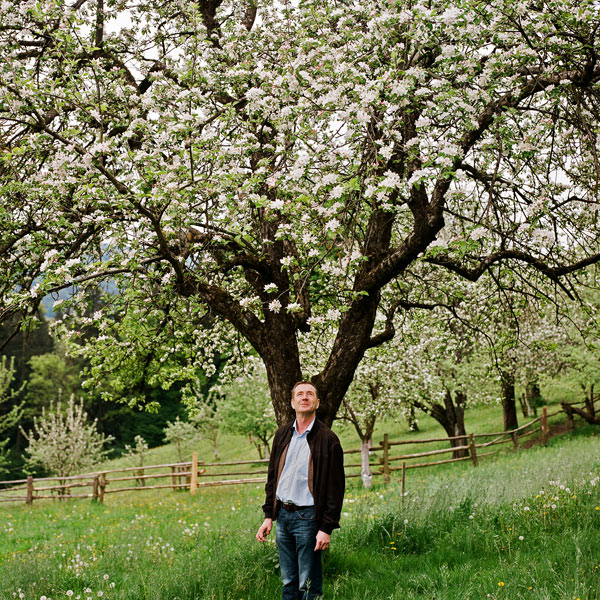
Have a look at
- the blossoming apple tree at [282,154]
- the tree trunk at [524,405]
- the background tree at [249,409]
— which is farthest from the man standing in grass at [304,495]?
the tree trunk at [524,405]

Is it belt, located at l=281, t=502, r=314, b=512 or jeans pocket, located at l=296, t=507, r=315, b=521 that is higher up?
belt, located at l=281, t=502, r=314, b=512

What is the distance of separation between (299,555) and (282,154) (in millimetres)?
4202

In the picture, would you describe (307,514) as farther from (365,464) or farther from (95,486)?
(95,486)

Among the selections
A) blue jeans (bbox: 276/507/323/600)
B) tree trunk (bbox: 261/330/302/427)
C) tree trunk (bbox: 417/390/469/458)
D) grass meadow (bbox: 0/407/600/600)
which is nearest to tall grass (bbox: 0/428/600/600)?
grass meadow (bbox: 0/407/600/600)

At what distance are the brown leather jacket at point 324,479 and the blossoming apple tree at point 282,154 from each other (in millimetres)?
1552

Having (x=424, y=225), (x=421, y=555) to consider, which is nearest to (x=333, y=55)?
(x=424, y=225)

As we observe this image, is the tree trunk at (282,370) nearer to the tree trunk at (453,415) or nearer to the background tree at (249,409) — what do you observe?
the tree trunk at (453,415)

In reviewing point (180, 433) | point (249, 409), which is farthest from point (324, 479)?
point (180, 433)

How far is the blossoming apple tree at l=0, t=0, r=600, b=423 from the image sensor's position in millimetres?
5227

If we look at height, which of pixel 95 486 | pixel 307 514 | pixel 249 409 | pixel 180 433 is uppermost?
pixel 307 514

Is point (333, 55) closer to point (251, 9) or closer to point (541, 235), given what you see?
point (541, 235)

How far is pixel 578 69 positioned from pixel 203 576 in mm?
6349

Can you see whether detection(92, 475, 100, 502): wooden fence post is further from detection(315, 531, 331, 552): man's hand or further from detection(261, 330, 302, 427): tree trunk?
detection(315, 531, 331, 552): man's hand

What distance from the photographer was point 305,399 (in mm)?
4754
